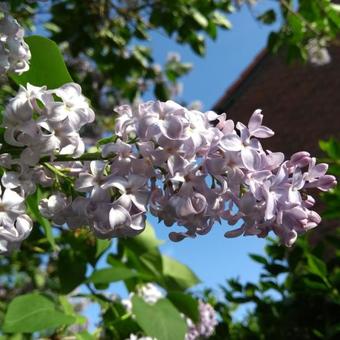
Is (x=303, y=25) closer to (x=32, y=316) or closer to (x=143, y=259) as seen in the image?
(x=143, y=259)

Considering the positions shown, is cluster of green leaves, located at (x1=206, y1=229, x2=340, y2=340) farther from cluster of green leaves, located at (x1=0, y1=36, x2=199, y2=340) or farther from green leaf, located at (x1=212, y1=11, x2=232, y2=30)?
green leaf, located at (x1=212, y1=11, x2=232, y2=30)

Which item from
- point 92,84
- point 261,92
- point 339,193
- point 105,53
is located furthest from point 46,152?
point 261,92

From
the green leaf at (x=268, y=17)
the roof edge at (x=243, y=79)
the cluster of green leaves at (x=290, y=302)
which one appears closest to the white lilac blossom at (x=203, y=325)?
the cluster of green leaves at (x=290, y=302)

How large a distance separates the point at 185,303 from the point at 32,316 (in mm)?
539

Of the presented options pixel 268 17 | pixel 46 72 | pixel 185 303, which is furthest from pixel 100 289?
pixel 268 17

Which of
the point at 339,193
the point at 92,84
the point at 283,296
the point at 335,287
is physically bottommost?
the point at 92,84

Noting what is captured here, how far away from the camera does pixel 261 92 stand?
1070 centimetres

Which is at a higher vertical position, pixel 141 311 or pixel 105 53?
pixel 141 311

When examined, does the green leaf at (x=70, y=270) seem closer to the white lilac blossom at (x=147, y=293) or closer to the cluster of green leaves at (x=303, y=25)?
the white lilac blossom at (x=147, y=293)

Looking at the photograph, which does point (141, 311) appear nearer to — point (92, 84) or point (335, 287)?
point (335, 287)

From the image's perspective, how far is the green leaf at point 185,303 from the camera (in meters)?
1.77

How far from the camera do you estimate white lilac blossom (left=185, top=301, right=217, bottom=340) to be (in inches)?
95.8

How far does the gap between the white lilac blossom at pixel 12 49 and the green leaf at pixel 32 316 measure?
675 millimetres

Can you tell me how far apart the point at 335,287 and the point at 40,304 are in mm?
1068
